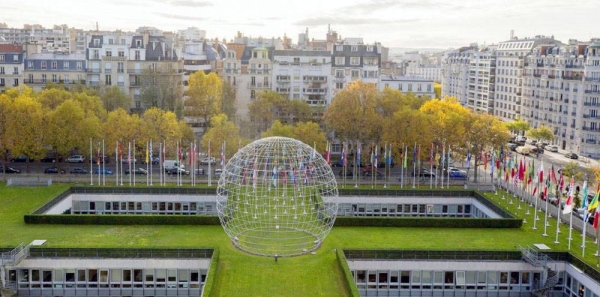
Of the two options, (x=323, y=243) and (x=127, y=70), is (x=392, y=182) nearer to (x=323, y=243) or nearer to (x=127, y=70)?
(x=323, y=243)

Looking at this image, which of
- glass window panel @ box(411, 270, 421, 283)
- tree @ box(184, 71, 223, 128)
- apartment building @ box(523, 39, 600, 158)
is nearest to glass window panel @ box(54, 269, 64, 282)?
glass window panel @ box(411, 270, 421, 283)

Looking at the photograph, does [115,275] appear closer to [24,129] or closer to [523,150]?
[24,129]

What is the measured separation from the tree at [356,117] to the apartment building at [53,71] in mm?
52648

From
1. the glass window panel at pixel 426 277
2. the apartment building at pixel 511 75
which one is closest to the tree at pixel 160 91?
the glass window panel at pixel 426 277

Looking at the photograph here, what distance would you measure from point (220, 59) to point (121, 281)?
9880 centimetres

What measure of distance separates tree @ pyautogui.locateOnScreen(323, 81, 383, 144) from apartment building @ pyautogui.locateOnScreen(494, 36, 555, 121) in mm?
64396

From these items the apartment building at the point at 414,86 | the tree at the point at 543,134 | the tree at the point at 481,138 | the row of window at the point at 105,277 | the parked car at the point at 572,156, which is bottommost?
the row of window at the point at 105,277

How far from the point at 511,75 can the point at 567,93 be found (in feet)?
86.8

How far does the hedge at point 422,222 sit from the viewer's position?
200 feet

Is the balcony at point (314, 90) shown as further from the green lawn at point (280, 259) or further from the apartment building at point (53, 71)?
the green lawn at point (280, 259)

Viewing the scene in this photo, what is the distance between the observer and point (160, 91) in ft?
363

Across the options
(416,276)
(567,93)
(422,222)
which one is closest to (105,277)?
(416,276)

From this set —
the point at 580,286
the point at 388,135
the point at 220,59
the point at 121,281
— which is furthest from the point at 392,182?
the point at 220,59

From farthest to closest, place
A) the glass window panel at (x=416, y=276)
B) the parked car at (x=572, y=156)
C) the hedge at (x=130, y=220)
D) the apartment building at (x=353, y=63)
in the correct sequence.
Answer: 1. the apartment building at (x=353, y=63)
2. the parked car at (x=572, y=156)
3. the hedge at (x=130, y=220)
4. the glass window panel at (x=416, y=276)
